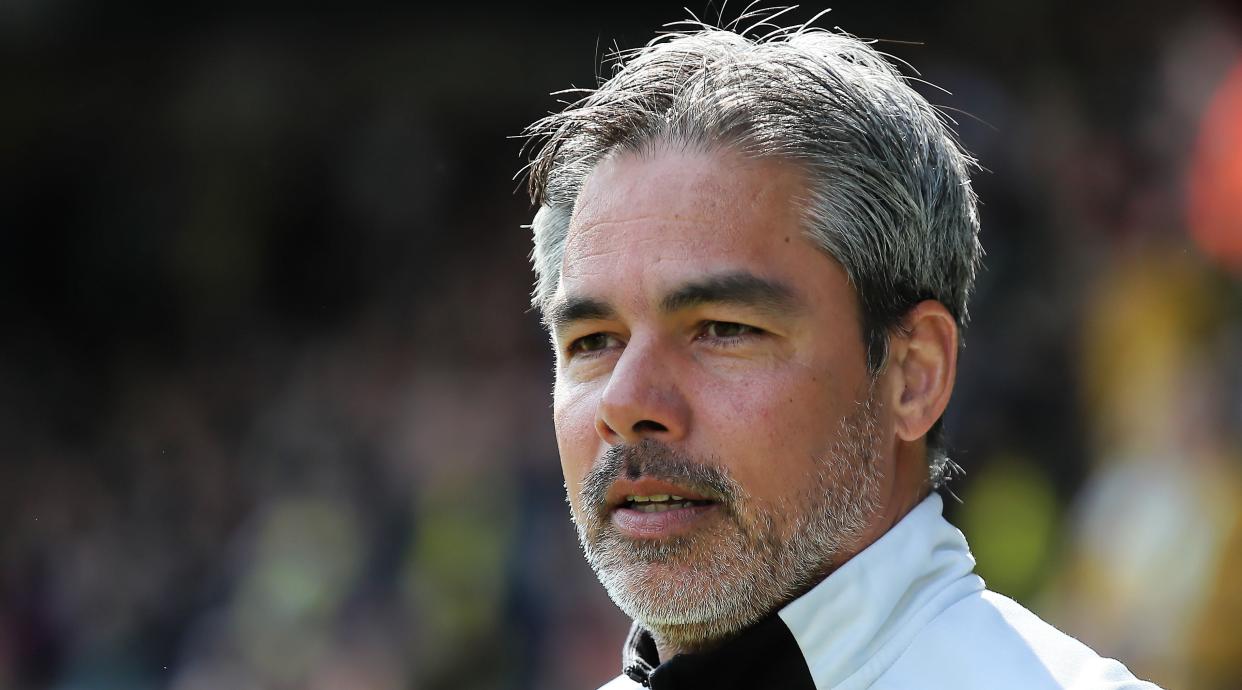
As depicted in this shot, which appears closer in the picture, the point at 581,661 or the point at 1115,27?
the point at 1115,27

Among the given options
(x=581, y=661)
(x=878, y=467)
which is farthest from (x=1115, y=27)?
(x=878, y=467)

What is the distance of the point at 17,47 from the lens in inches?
275

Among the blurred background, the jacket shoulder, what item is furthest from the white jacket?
the blurred background

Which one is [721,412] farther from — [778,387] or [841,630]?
[841,630]

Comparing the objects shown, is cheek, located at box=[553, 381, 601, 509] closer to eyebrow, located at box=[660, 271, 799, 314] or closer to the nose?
the nose

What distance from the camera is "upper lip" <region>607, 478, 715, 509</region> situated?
2.16m

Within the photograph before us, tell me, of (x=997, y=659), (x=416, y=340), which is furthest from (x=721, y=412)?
(x=416, y=340)

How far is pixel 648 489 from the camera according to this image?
2.18 metres

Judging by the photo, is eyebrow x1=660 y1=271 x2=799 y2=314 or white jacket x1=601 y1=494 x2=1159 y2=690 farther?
eyebrow x1=660 y1=271 x2=799 y2=314

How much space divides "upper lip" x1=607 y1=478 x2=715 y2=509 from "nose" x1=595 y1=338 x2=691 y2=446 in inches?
2.4

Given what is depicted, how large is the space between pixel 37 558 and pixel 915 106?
5.61 meters

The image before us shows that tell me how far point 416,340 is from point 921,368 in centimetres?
471

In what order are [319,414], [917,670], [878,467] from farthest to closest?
[319,414] < [878,467] < [917,670]

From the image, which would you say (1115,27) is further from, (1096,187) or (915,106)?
(915,106)
